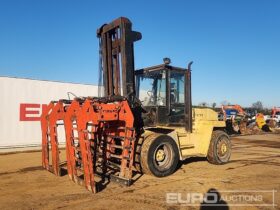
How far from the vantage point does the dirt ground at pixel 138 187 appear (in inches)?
236

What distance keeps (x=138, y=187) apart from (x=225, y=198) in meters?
1.83

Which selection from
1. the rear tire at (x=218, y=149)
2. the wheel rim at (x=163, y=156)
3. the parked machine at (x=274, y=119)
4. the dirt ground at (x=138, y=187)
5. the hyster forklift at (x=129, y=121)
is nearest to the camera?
the dirt ground at (x=138, y=187)

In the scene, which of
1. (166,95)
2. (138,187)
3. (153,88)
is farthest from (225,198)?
(153,88)

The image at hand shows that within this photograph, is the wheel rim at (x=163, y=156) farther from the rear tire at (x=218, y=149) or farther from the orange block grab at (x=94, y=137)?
the rear tire at (x=218, y=149)

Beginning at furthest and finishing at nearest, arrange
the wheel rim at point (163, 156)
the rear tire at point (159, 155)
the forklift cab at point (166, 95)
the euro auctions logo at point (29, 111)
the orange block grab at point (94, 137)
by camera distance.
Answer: the euro auctions logo at point (29, 111)
the forklift cab at point (166, 95)
the wheel rim at point (163, 156)
the rear tire at point (159, 155)
the orange block grab at point (94, 137)

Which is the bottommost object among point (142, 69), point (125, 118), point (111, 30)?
point (125, 118)

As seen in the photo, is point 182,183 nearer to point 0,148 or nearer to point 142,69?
point 142,69

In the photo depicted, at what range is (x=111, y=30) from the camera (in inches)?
359

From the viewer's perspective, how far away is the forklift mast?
856cm

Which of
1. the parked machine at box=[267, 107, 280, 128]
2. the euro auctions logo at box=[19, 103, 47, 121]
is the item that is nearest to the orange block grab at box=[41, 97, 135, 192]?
the euro auctions logo at box=[19, 103, 47, 121]

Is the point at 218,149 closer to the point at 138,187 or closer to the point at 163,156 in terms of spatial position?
the point at 163,156

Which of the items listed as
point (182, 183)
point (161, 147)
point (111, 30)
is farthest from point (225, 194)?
point (111, 30)

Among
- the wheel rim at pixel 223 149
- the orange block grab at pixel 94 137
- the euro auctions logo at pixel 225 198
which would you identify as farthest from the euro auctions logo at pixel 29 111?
the euro auctions logo at pixel 225 198

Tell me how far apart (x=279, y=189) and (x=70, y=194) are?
4.31 m
